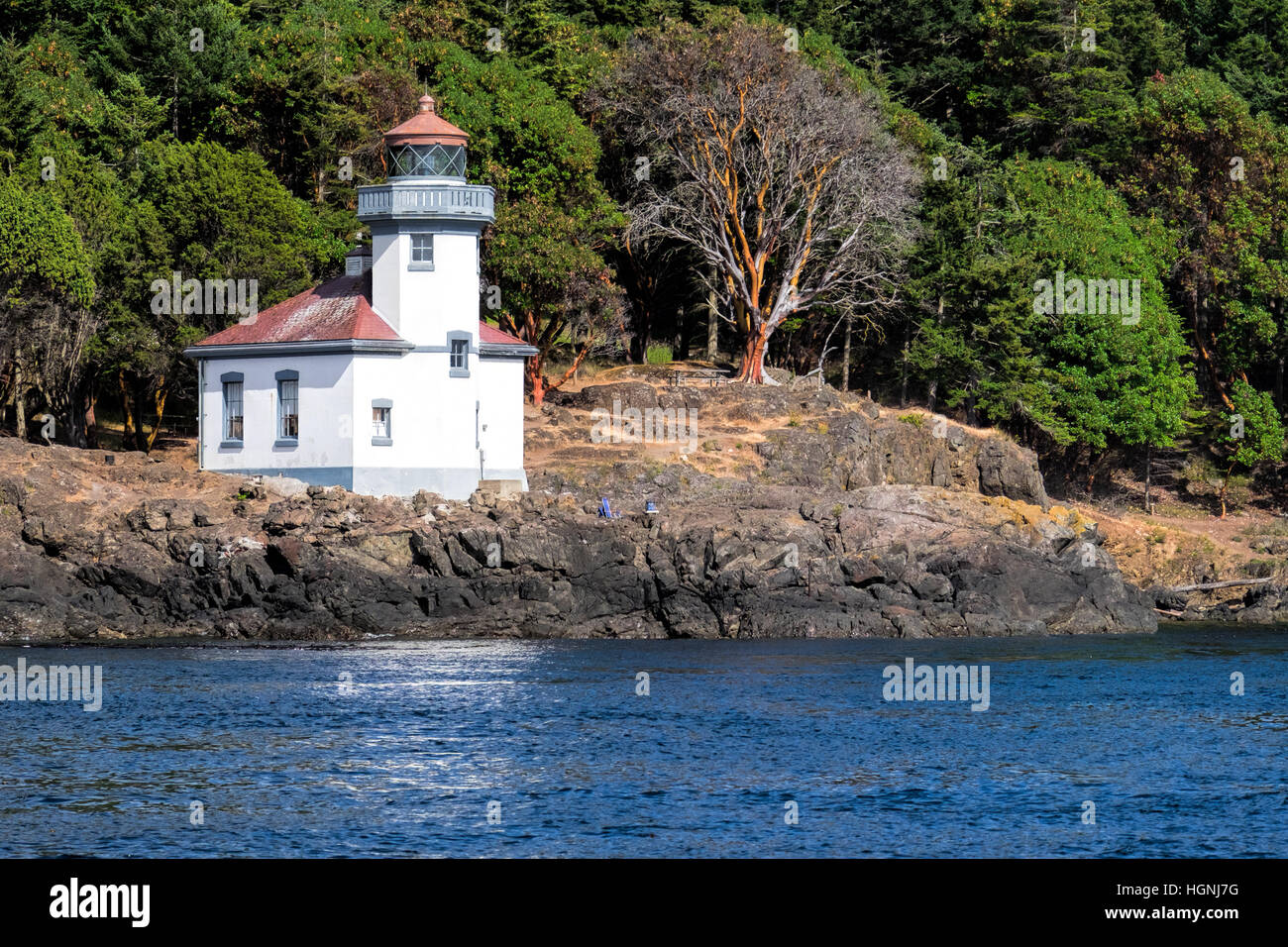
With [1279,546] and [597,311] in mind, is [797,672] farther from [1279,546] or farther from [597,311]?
[1279,546]

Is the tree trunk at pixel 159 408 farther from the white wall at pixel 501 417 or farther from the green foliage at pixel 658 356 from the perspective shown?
the green foliage at pixel 658 356

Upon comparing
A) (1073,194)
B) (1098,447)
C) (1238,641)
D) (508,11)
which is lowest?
(1238,641)

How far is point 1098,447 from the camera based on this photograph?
6538cm

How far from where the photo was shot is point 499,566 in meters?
45.0

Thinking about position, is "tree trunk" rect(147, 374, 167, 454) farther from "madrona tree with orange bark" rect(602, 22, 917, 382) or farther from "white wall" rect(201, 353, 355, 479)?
"madrona tree with orange bark" rect(602, 22, 917, 382)

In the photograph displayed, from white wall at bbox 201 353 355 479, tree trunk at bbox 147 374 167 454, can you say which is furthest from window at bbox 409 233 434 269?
tree trunk at bbox 147 374 167 454

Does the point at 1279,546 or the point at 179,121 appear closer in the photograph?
the point at 1279,546

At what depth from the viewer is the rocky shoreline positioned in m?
44.0

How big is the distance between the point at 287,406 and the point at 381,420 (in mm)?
2750

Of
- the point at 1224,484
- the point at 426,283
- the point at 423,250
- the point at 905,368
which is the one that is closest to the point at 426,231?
the point at 423,250

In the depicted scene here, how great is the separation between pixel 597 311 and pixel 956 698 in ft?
88.4

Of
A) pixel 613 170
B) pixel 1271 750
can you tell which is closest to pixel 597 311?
pixel 613 170

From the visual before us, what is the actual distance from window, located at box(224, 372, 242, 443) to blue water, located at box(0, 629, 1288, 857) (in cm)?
1005

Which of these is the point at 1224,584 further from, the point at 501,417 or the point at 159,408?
the point at 159,408
